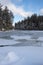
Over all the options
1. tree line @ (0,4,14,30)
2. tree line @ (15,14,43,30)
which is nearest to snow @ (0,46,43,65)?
tree line @ (0,4,14,30)

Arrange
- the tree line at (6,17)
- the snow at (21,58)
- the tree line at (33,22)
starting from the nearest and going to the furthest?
the snow at (21,58) < the tree line at (6,17) < the tree line at (33,22)

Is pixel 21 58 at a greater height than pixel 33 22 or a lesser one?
greater

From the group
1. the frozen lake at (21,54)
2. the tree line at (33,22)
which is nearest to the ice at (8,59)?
the frozen lake at (21,54)

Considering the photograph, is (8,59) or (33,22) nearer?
(8,59)

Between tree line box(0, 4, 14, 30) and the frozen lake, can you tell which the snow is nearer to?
the frozen lake

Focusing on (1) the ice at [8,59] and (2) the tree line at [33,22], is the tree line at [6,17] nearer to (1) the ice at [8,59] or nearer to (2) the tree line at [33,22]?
(2) the tree line at [33,22]

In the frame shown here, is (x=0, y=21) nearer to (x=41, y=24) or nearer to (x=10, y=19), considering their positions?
(x=10, y=19)

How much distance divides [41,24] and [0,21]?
11.9m

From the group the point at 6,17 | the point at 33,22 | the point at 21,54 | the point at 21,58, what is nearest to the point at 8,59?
the point at 21,58

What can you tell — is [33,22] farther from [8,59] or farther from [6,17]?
[8,59]

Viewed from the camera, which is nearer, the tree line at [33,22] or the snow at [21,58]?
the snow at [21,58]

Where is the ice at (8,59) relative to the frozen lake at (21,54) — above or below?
above

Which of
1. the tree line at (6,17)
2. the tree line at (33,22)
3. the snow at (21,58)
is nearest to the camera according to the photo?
the snow at (21,58)

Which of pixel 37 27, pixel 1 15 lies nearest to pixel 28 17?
pixel 37 27
